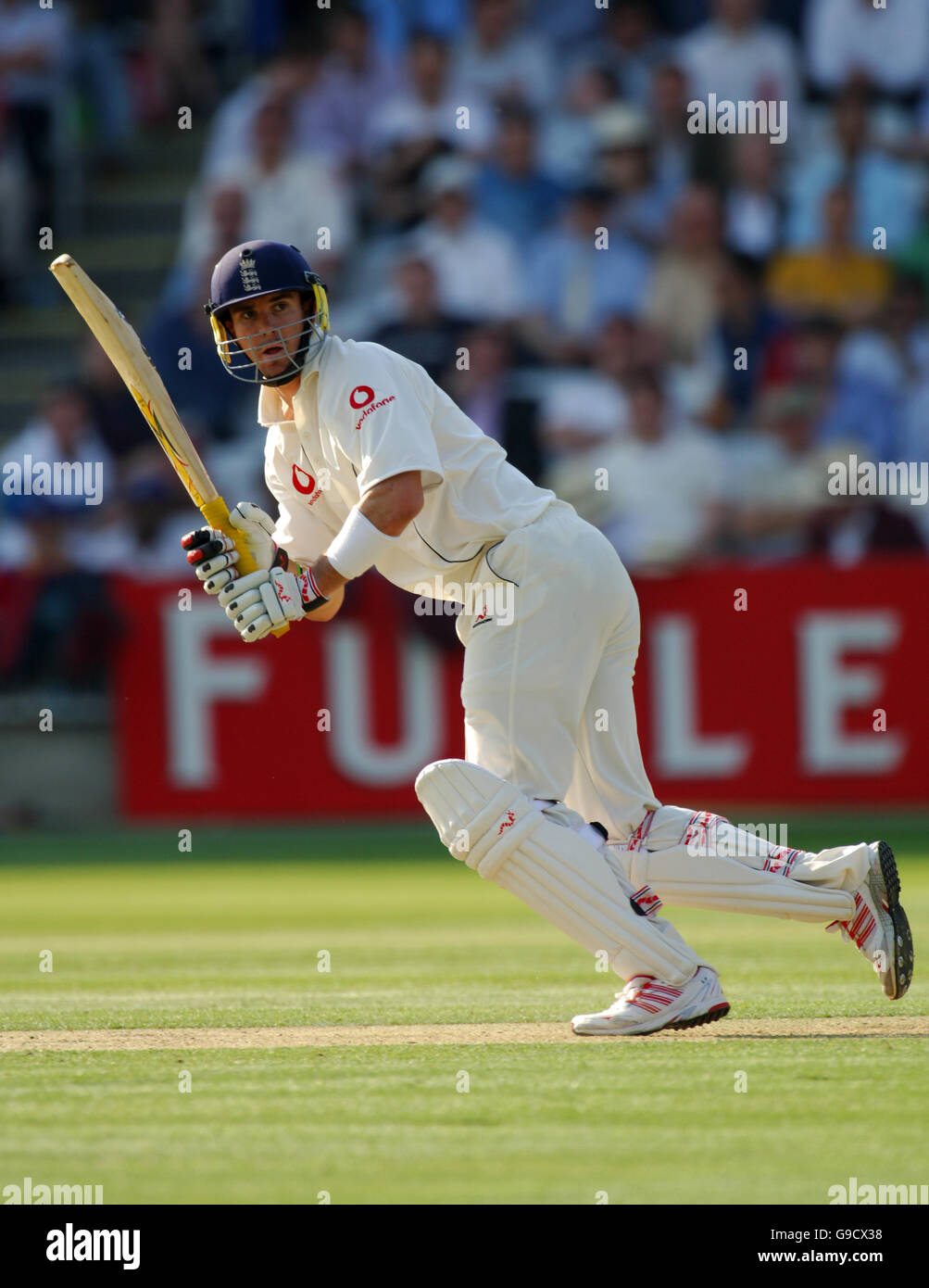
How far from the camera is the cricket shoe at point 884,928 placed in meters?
4.97

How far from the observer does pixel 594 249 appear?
43.2 ft

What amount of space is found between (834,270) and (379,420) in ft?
29.6

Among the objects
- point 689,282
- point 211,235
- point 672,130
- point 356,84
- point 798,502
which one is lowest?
point 798,502

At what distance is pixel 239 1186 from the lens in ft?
10.8

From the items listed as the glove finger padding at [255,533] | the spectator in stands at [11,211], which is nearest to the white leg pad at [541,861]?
the glove finger padding at [255,533]

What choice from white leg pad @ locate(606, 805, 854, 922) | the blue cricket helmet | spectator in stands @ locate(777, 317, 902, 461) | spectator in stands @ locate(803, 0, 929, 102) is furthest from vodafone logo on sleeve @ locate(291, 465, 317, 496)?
spectator in stands @ locate(803, 0, 929, 102)

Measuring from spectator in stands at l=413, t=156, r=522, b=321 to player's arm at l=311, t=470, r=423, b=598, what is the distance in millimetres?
8302

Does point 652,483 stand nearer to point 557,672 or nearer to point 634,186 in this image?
point 634,186

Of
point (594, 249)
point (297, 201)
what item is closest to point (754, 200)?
point (594, 249)

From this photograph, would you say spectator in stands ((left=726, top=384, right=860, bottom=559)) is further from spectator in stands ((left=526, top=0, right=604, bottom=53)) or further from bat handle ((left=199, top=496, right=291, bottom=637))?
bat handle ((left=199, top=496, right=291, bottom=637))

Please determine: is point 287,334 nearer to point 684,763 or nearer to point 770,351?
point 684,763

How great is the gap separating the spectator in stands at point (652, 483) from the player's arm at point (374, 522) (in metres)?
6.81

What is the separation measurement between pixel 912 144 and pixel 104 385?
18.9ft
